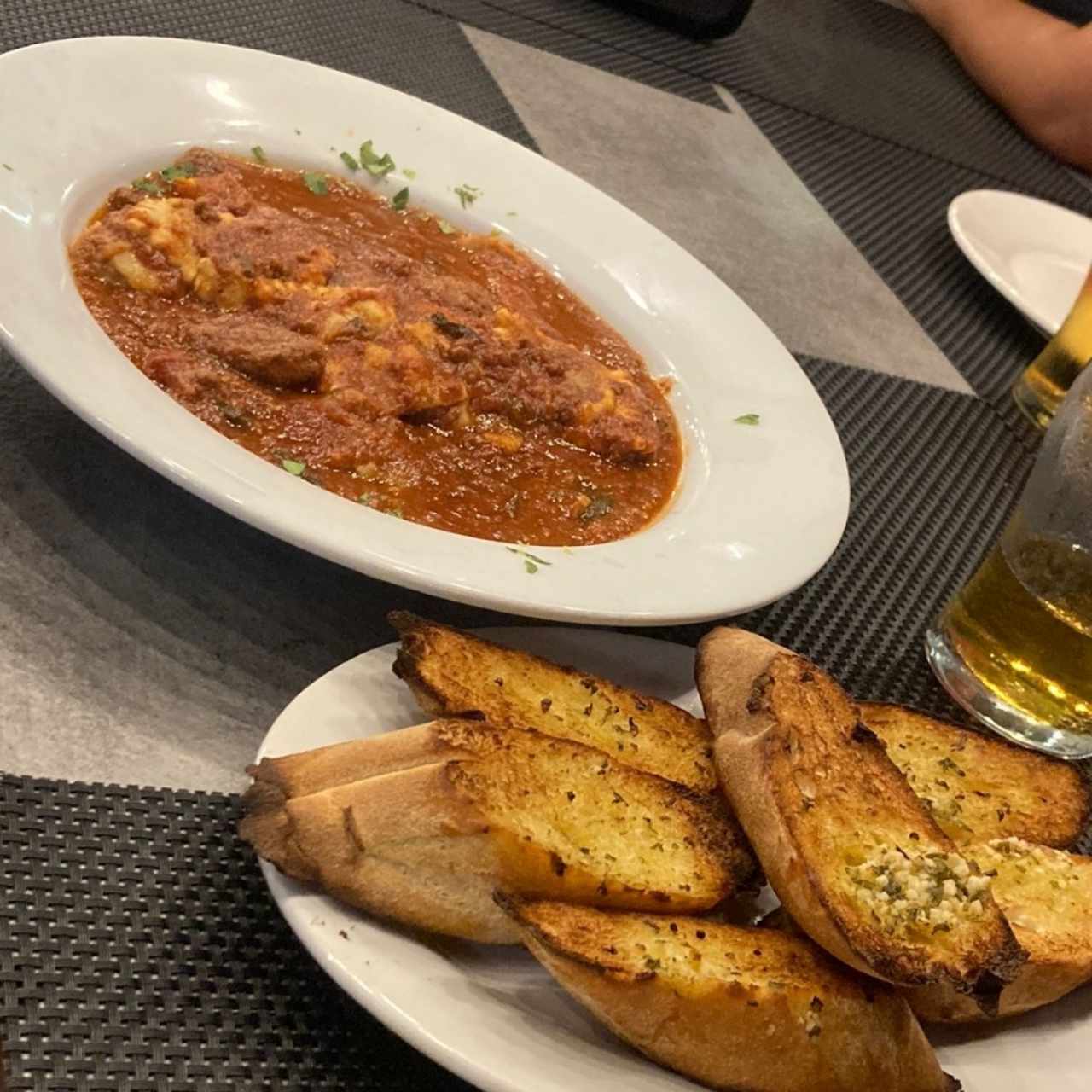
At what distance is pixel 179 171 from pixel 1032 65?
3644 millimetres

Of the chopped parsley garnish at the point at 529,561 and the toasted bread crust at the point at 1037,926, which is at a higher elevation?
the toasted bread crust at the point at 1037,926

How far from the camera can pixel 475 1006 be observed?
108 cm

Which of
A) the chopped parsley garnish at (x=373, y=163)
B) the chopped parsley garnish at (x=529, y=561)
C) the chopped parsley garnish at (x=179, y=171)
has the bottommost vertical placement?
the chopped parsley garnish at (x=179, y=171)

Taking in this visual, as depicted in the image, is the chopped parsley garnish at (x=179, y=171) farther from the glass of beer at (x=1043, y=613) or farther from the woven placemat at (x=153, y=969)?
the glass of beer at (x=1043, y=613)

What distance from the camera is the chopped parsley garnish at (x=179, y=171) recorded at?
2.08 m

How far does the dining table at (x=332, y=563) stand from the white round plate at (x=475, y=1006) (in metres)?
0.11

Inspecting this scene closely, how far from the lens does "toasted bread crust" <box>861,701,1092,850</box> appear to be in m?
1.46

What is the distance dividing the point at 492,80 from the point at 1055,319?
1484mm

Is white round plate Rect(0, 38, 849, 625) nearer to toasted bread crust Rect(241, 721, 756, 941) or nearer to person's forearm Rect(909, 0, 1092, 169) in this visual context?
toasted bread crust Rect(241, 721, 756, 941)

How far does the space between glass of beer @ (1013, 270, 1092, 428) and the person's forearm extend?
2025mm

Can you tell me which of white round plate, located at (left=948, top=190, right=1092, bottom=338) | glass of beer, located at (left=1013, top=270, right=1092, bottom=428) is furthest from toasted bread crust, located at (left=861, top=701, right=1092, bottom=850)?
white round plate, located at (left=948, top=190, right=1092, bottom=338)

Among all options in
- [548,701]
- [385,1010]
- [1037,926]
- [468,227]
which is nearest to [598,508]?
[548,701]

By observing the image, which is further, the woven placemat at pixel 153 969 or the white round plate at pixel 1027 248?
the white round plate at pixel 1027 248

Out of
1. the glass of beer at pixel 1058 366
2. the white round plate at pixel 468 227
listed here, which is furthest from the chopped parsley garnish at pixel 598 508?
the glass of beer at pixel 1058 366
